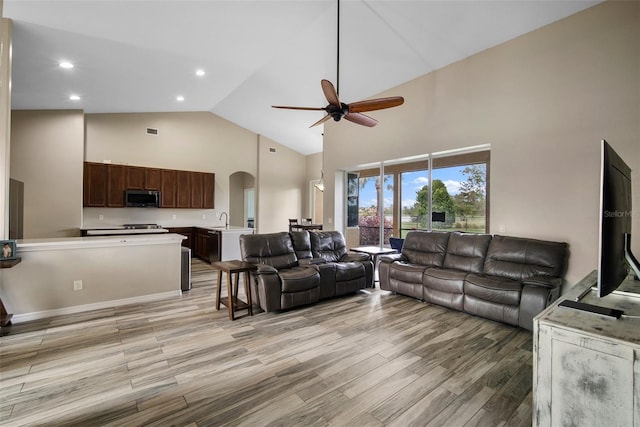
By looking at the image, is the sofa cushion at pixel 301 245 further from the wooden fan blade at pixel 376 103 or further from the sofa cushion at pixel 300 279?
the wooden fan blade at pixel 376 103

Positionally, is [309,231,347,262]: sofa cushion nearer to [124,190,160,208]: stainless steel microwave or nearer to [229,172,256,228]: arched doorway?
[124,190,160,208]: stainless steel microwave

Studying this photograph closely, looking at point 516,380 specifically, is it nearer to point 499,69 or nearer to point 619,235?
point 619,235

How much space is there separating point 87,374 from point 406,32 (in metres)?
5.22

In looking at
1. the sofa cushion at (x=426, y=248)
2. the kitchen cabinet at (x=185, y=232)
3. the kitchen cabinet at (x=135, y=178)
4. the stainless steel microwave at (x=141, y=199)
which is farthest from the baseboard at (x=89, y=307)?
the kitchen cabinet at (x=135, y=178)

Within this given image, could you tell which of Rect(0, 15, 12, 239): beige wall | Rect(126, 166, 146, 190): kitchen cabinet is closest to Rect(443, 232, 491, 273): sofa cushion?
Rect(0, 15, 12, 239): beige wall

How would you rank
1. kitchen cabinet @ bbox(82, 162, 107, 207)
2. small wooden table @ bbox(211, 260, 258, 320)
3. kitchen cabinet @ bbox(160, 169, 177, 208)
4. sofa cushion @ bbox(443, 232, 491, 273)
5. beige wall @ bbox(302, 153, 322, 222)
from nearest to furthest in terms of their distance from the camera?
small wooden table @ bbox(211, 260, 258, 320) < sofa cushion @ bbox(443, 232, 491, 273) < kitchen cabinet @ bbox(82, 162, 107, 207) < kitchen cabinet @ bbox(160, 169, 177, 208) < beige wall @ bbox(302, 153, 322, 222)

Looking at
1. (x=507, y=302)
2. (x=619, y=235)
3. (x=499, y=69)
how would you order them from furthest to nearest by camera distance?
(x=499, y=69) < (x=507, y=302) < (x=619, y=235)

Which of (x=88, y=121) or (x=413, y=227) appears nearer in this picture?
(x=413, y=227)

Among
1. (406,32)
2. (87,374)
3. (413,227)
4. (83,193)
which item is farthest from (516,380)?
(83,193)

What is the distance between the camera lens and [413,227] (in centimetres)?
602

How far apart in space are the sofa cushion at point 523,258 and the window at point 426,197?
3.28 feet

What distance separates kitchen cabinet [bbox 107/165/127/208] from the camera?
6598 millimetres

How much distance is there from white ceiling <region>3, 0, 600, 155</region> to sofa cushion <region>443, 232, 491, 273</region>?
2878 mm

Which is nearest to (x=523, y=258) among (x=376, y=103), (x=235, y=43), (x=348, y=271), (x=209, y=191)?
(x=348, y=271)
